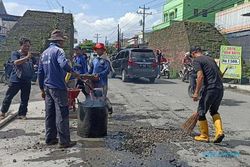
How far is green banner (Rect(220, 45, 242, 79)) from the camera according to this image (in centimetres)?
2041

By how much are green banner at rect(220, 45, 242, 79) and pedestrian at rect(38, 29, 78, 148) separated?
14.8 meters

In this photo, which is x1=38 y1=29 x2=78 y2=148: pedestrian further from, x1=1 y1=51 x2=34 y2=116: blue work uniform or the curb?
x1=1 y1=51 x2=34 y2=116: blue work uniform

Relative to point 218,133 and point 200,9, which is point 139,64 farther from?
point 200,9

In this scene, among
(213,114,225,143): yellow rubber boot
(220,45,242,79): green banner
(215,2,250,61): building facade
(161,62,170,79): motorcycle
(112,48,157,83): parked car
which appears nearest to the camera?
(213,114,225,143): yellow rubber boot

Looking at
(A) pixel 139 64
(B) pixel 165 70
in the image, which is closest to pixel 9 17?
(B) pixel 165 70

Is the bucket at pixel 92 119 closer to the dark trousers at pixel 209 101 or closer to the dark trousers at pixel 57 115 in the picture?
the dark trousers at pixel 57 115

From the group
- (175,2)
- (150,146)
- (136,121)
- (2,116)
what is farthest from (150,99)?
(175,2)

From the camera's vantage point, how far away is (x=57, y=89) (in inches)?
272

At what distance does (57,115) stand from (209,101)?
2.91 meters

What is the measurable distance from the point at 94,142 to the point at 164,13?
222 ft

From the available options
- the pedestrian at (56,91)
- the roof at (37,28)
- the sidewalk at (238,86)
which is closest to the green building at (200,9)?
the roof at (37,28)

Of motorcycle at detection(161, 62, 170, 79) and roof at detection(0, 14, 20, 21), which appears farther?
roof at detection(0, 14, 20, 21)

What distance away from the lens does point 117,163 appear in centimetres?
602

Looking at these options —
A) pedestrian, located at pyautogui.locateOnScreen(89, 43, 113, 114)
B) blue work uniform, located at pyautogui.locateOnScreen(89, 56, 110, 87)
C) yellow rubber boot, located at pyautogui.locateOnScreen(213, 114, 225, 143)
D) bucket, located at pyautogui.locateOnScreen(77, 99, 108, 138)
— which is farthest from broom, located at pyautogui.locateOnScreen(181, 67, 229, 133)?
blue work uniform, located at pyautogui.locateOnScreen(89, 56, 110, 87)
